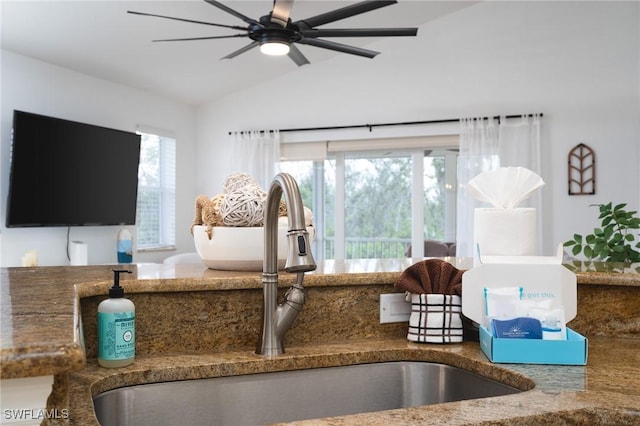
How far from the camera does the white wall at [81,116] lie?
12.9ft

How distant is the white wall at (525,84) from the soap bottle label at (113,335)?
4.44 metres

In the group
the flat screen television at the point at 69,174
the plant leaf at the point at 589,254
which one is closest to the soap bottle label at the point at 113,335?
the plant leaf at the point at 589,254

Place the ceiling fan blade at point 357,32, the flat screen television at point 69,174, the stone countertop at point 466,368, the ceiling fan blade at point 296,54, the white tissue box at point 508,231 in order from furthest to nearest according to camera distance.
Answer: the flat screen television at point 69,174, the ceiling fan blade at point 296,54, the ceiling fan blade at point 357,32, the white tissue box at point 508,231, the stone countertop at point 466,368

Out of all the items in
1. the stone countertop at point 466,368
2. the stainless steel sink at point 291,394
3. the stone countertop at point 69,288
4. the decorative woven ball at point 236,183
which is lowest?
the stainless steel sink at point 291,394

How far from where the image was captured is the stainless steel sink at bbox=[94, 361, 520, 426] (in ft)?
3.71

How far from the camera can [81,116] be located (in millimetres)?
4582

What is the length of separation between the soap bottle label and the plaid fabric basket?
69 cm

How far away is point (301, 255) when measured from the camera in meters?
1.07

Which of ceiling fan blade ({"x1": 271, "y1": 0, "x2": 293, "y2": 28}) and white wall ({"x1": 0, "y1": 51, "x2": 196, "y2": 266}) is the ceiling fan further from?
white wall ({"x1": 0, "y1": 51, "x2": 196, "y2": 266})

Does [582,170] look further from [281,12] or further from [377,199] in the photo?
[281,12]

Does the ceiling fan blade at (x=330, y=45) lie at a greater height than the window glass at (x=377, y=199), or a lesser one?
greater

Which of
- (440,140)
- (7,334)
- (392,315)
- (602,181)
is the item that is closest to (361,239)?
(440,140)

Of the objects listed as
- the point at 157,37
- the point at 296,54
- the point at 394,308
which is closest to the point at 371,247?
the point at 296,54

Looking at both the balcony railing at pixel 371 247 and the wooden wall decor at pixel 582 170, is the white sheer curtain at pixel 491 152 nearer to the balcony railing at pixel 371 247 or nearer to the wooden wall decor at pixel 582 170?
the wooden wall decor at pixel 582 170
